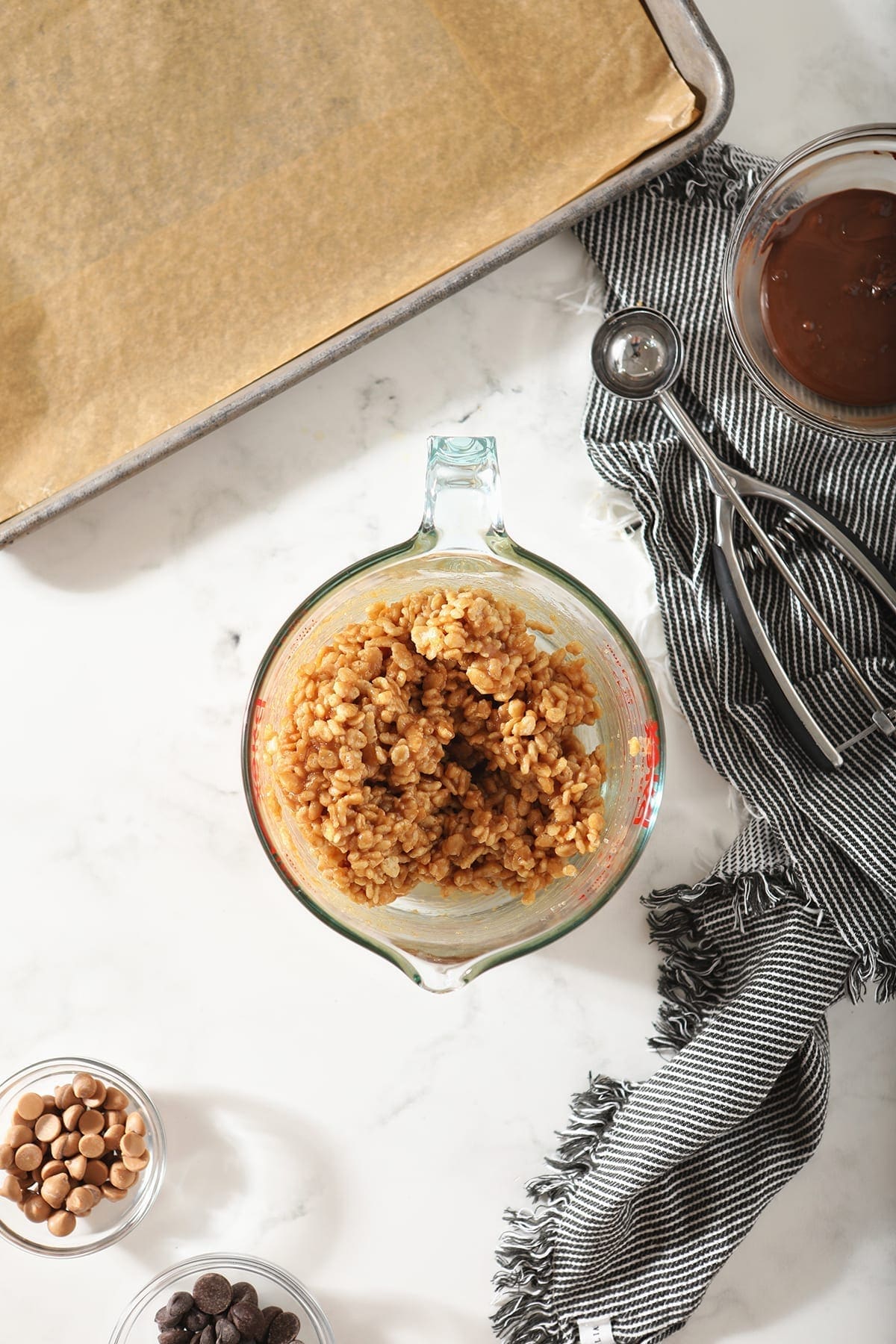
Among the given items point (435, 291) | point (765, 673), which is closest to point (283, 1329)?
point (765, 673)

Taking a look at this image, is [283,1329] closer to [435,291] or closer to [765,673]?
[765,673]

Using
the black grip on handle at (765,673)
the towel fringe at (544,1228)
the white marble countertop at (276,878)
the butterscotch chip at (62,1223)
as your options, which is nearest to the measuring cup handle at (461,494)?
the white marble countertop at (276,878)

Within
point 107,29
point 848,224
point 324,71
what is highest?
point 107,29

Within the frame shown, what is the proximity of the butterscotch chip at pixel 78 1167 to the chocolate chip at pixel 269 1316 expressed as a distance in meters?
0.28

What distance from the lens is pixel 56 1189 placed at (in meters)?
1.20

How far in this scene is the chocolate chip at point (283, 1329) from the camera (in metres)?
1.20

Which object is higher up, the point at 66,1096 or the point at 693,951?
the point at 66,1096

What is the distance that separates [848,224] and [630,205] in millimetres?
255

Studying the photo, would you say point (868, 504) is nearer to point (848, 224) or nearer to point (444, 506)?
point (848, 224)

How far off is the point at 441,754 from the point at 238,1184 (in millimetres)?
666

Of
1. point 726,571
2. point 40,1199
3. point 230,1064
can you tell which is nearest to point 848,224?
point 726,571

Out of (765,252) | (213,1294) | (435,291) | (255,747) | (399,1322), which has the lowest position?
(399,1322)

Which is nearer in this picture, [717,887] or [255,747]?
[255,747]

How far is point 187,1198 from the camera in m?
1.27
